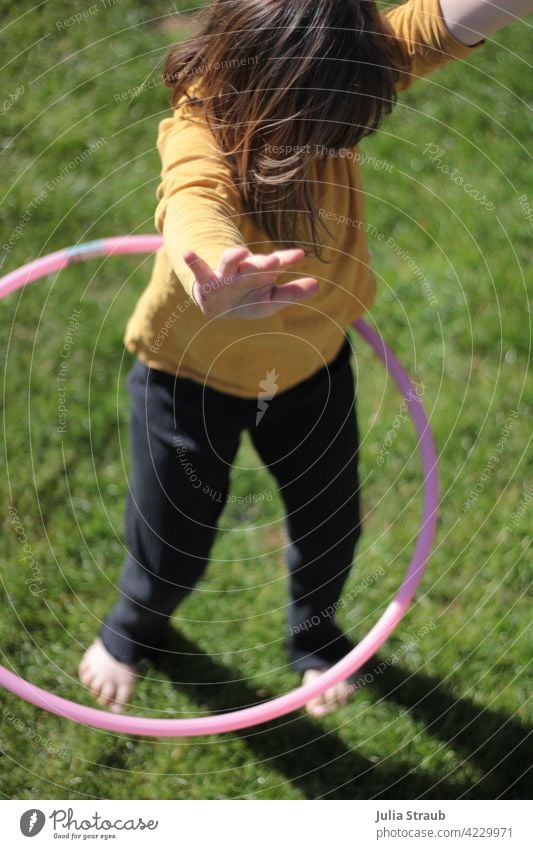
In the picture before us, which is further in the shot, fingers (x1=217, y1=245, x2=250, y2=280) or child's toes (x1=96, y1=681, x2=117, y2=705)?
child's toes (x1=96, y1=681, x2=117, y2=705)

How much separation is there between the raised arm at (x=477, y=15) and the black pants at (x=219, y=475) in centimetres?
54

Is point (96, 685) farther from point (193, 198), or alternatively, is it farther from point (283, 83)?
point (283, 83)

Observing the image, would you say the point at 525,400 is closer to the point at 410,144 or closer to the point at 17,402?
the point at 410,144

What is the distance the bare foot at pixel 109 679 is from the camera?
198 centimetres

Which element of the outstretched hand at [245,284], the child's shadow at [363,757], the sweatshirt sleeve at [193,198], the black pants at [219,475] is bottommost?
the child's shadow at [363,757]

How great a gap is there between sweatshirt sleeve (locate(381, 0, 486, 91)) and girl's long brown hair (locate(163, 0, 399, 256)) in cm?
9

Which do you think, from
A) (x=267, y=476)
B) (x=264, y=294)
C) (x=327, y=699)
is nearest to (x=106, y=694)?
(x=327, y=699)

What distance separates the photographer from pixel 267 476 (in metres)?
2.30

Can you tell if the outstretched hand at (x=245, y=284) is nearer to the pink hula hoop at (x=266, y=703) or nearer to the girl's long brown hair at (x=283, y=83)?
the girl's long brown hair at (x=283, y=83)

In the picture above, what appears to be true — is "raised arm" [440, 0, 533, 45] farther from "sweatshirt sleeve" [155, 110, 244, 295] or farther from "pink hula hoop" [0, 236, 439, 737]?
"pink hula hoop" [0, 236, 439, 737]

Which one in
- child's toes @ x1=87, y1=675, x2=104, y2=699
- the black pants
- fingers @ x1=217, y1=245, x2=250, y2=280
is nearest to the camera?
fingers @ x1=217, y1=245, x2=250, y2=280

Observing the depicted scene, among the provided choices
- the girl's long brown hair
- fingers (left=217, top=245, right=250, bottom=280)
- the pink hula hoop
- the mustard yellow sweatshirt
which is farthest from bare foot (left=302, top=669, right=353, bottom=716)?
fingers (left=217, top=245, right=250, bottom=280)

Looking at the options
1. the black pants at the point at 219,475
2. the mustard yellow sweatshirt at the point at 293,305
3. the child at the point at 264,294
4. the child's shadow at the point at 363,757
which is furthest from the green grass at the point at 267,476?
the mustard yellow sweatshirt at the point at 293,305

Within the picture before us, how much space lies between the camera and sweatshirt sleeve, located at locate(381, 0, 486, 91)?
1455 millimetres
